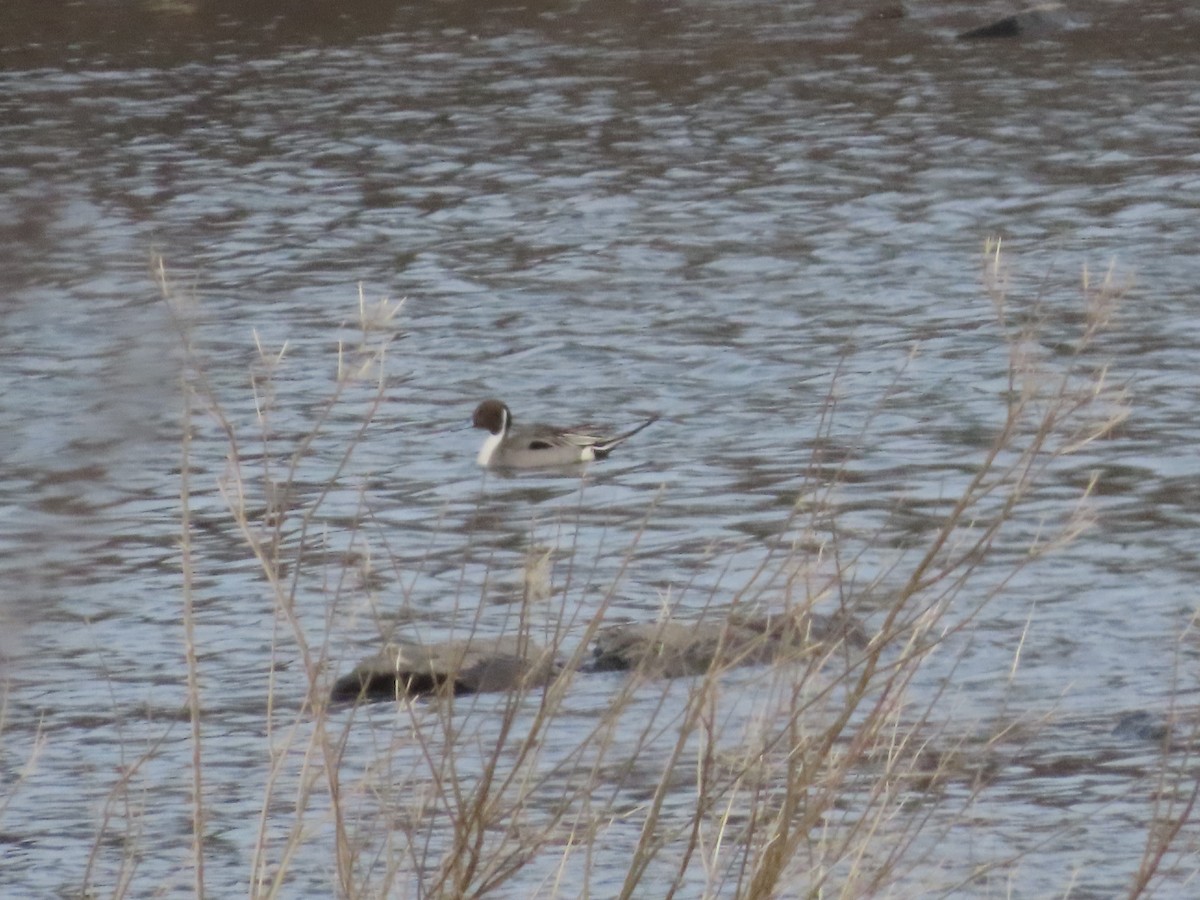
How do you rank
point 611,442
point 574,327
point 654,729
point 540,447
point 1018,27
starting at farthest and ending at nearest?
point 1018,27
point 574,327
point 611,442
point 540,447
point 654,729

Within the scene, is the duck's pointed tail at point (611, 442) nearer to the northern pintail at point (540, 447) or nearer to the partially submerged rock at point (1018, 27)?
the northern pintail at point (540, 447)

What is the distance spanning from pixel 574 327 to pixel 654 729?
701 cm

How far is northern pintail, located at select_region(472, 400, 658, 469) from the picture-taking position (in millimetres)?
11367

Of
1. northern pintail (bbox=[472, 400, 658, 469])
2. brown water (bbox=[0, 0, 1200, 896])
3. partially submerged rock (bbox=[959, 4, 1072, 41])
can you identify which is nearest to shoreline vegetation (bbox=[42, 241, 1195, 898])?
brown water (bbox=[0, 0, 1200, 896])

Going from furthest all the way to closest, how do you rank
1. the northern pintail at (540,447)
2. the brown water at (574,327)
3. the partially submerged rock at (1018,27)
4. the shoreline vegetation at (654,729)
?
the partially submerged rock at (1018,27), the northern pintail at (540,447), the brown water at (574,327), the shoreline vegetation at (654,729)

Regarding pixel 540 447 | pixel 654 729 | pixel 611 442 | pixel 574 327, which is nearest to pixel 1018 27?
pixel 574 327

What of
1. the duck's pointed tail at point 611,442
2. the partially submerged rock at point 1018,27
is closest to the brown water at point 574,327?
the duck's pointed tail at point 611,442

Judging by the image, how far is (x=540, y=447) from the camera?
37.6ft

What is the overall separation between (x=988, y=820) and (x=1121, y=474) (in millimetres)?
4531

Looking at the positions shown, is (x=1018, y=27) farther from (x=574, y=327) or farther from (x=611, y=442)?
(x=611, y=442)

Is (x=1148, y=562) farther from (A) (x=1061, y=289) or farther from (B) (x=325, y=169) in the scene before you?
(B) (x=325, y=169)

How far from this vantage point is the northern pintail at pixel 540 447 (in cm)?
1137

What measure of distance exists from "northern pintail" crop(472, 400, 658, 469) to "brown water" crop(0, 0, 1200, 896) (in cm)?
15

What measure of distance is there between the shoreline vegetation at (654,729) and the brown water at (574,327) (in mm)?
122
